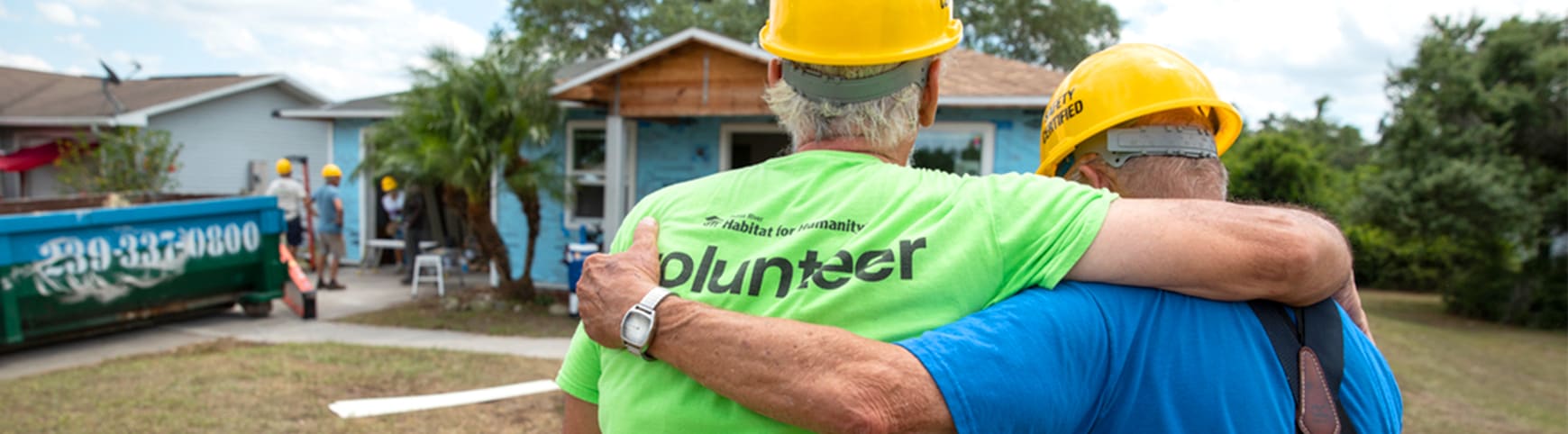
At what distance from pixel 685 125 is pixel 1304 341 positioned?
35.5 feet

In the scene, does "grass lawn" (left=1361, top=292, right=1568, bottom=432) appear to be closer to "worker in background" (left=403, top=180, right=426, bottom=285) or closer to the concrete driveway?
the concrete driveway

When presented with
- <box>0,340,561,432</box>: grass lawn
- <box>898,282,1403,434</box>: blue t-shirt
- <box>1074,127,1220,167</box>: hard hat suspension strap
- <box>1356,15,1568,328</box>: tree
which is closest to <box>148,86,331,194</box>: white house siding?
<box>0,340,561,432</box>: grass lawn

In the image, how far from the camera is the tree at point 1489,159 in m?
13.8

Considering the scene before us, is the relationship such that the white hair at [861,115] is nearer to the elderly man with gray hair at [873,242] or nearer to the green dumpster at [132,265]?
the elderly man with gray hair at [873,242]

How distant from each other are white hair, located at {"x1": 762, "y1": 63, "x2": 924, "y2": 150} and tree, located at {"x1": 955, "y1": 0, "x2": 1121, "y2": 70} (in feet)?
101

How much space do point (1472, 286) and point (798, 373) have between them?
62.3 ft

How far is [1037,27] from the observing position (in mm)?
31531

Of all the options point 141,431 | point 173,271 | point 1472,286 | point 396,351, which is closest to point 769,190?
point 141,431

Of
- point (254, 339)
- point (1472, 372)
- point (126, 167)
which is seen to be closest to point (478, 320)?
point (254, 339)

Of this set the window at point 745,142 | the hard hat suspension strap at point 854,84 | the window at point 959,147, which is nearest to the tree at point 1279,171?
the window at point 959,147

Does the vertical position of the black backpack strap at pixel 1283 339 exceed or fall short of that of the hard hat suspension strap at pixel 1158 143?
it falls short

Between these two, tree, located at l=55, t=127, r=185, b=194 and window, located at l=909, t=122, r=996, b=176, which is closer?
window, located at l=909, t=122, r=996, b=176

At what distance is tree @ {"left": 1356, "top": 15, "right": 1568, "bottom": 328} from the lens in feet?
45.2

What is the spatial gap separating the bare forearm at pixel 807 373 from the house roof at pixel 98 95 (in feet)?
61.8
